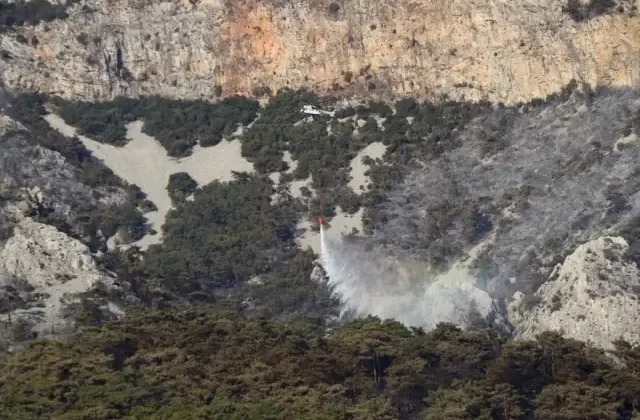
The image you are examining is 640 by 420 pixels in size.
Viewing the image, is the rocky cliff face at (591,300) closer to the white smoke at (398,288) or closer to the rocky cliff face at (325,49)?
the white smoke at (398,288)

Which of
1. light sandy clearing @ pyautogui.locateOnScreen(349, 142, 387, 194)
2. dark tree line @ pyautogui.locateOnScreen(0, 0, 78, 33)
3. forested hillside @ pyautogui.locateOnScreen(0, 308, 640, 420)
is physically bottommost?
forested hillside @ pyautogui.locateOnScreen(0, 308, 640, 420)

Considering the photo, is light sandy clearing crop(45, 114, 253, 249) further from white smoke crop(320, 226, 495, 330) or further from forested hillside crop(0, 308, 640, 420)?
forested hillside crop(0, 308, 640, 420)

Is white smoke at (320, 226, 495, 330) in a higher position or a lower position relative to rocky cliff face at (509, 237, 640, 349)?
higher

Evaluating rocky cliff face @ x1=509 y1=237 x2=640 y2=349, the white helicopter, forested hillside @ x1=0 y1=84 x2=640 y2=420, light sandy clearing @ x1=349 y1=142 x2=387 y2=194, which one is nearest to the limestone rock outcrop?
forested hillside @ x1=0 y1=84 x2=640 y2=420

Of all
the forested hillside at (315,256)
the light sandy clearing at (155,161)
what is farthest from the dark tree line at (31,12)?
the light sandy clearing at (155,161)

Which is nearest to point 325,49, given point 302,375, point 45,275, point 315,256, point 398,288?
point 315,256

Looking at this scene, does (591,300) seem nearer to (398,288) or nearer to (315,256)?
(398,288)
